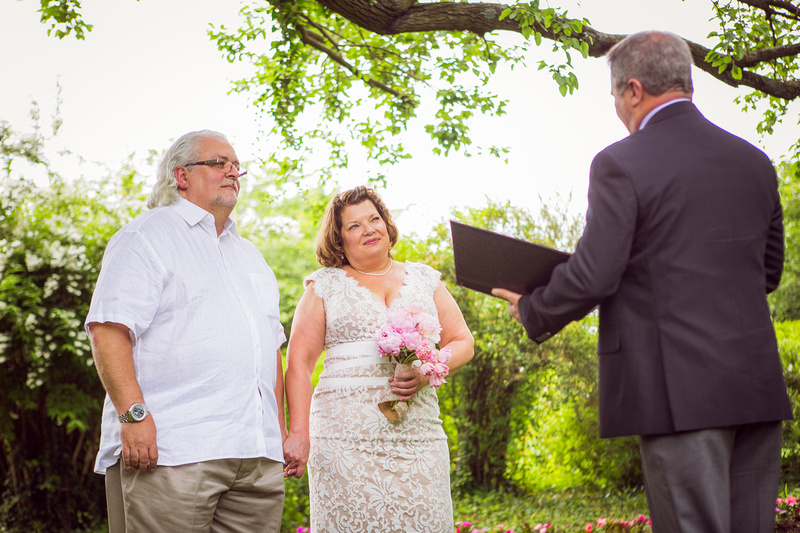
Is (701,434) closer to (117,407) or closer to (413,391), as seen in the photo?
(413,391)

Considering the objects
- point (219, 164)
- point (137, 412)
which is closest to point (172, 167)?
point (219, 164)

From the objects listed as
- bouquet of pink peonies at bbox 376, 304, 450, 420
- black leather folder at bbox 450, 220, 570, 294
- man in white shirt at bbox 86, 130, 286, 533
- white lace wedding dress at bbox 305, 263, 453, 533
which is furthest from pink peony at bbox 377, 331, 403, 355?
black leather folder at bbox 450, 220, 570, 294

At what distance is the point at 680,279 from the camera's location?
6.49 feet

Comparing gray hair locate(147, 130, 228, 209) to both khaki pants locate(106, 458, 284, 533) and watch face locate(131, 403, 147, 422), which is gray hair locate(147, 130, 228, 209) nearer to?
watch face locate(131, 403, 147, 422)

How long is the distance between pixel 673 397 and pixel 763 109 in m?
5.06

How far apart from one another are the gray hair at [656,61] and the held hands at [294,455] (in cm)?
207

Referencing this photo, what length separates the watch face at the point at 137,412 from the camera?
2402 millimetres

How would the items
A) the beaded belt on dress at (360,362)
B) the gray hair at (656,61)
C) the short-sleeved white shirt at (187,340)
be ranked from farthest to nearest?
the beaded belt on dress at (360,362) → the short-sleeved white shirt at (187,340) → the gray hair at (656,61)

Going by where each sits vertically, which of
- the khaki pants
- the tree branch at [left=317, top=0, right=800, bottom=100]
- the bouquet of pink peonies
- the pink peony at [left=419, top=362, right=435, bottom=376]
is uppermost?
the tree branch at [left=317, top=0, right=800, bottom=100]

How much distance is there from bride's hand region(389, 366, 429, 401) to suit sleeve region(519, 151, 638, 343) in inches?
43.3

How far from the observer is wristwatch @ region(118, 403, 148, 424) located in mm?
2402

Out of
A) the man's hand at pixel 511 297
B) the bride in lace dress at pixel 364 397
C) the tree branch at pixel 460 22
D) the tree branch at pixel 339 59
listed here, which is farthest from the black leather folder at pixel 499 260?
the tree branch at pixel 339 59

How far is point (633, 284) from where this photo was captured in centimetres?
207

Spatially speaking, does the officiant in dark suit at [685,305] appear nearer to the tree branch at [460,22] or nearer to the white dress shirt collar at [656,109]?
the white dress shirt collar at [656,109]
